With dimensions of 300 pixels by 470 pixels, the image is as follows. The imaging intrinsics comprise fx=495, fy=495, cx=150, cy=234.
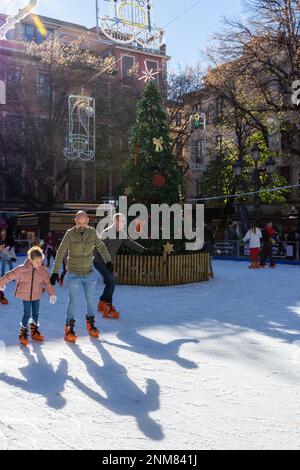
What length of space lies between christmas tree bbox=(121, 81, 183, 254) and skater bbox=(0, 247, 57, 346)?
6.89 metres

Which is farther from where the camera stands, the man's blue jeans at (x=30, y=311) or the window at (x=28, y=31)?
the window at (x=28, y=31)

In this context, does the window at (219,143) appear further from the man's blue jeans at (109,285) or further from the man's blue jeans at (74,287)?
the man's blue jeans at (74,287)

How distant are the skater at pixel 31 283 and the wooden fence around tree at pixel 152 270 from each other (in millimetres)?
6267

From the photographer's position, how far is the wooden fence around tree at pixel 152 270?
40.7 feet

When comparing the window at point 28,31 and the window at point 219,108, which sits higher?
the window at point 28,31

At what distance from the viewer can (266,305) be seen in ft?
29.8

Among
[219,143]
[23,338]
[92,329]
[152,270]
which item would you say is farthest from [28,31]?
[23,338]

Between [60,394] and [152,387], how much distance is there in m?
0.80

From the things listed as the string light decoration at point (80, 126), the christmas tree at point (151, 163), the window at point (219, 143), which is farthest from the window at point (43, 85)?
the christmas tree at point (151, 163)

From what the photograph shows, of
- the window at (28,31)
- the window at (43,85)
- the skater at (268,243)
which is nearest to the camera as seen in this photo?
the skater at (268,243)

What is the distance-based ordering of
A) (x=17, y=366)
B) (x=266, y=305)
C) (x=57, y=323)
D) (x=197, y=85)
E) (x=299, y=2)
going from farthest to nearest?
1. (x=197, y=85)
2. (x=299, y=2)
3. (x=266, y=305)
4. (x=57, y=323)
5. (x=17, y=366)
